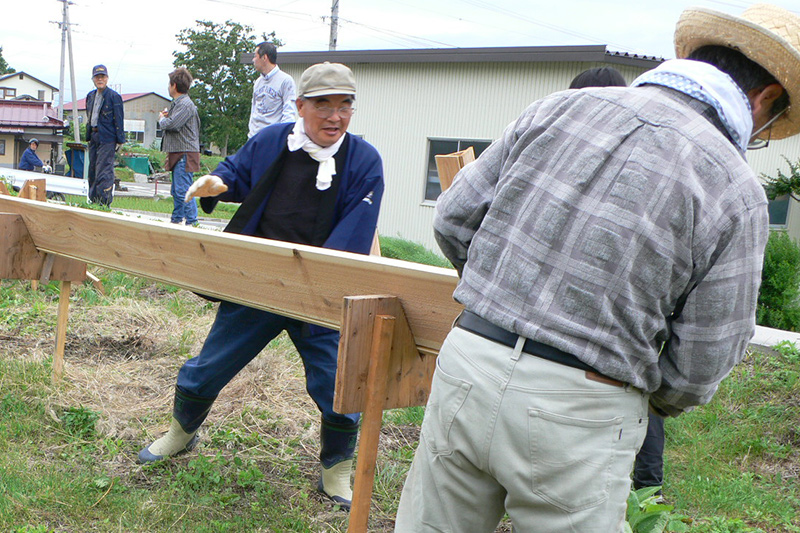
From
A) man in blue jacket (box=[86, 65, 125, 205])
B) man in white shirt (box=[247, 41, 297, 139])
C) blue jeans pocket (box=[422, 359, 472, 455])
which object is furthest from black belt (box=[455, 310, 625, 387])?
man in blue jacket (box=[86, 65, 125, 205])

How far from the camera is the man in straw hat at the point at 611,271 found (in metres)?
1.55

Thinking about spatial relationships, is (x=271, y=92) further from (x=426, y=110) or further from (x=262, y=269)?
(x=426, y=110)

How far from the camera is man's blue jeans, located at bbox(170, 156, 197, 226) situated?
9.14 meters

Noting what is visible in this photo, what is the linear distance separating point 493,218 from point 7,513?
2.27 m

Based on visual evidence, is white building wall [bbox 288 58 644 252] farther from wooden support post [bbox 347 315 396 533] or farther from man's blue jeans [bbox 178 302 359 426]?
wooden support post [bbox 347 315 396 533]

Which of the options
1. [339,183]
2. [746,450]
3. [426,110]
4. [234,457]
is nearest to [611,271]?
[339,183]

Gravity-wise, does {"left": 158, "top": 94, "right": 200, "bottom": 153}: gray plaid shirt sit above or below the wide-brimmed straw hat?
below

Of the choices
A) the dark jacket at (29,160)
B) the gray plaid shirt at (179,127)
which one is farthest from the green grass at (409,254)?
the dark jacket at (29,160)

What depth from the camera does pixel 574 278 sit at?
5.15ft

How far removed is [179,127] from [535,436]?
331 inches

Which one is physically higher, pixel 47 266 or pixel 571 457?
pixel 571 457

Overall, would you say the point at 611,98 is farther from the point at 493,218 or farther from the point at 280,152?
the point at 280,152

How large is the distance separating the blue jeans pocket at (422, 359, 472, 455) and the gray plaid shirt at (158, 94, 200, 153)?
8.07 metres

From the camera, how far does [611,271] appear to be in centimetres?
155
